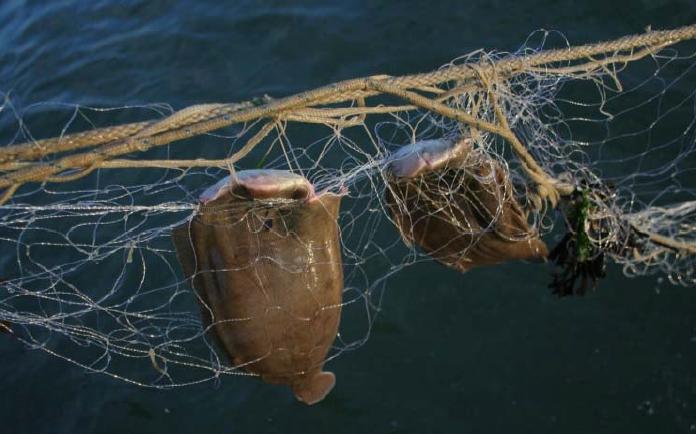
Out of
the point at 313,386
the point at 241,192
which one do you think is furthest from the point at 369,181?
the point at 241,192

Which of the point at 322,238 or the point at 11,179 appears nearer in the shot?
the point at 11,179

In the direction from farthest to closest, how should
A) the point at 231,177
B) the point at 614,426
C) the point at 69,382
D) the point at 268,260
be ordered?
the point at 69,382 → the point at 614,426 → the point at 268,260 → the point at 231,177

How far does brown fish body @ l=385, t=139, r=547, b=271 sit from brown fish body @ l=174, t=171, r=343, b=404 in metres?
0.47

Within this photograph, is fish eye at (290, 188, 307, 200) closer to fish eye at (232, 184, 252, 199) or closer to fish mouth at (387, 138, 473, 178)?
fish eye at (232, 184, 252, 199)

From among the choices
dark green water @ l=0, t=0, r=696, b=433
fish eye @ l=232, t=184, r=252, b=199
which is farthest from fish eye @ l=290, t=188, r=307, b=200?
dark green water @ l=0, t=0, r=696, b=433

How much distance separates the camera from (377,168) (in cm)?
355

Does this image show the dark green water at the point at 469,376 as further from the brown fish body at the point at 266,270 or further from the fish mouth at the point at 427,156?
the fish mouth at the point at 427,156

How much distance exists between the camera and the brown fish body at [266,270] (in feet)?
11.7

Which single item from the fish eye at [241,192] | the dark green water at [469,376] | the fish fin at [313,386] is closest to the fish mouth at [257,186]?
the fish eye at [241,192]

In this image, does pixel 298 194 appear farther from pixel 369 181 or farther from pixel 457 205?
pixel 369 181

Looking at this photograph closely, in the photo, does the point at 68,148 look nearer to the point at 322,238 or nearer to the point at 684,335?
the point at 322,238

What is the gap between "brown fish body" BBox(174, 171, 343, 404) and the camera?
11.7ft

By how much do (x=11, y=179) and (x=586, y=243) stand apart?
2.79 metres

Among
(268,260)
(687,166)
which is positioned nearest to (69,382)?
(268,260)
